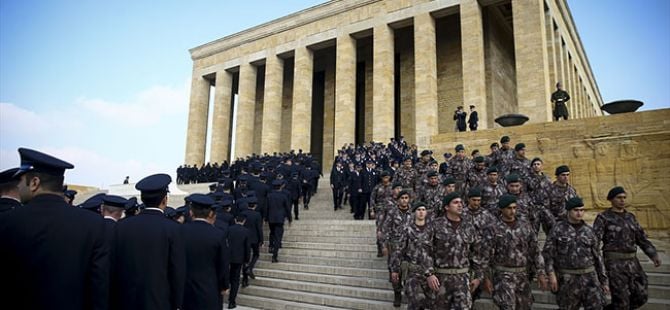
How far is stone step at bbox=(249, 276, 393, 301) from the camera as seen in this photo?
6.27 metres

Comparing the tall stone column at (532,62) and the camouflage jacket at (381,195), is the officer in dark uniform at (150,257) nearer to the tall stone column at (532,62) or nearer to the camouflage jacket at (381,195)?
the camouflage jacket at (381,195)

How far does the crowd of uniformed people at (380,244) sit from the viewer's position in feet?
7.66

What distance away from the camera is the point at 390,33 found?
20.8 metres

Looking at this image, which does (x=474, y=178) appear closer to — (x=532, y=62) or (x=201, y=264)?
(x=201, y=264)

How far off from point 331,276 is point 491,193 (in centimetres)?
311

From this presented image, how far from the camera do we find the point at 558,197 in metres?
6.57

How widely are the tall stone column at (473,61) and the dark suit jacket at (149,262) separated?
1571 cm

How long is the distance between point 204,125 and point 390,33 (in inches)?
588

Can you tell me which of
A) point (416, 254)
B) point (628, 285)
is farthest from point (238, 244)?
point (628, 285)

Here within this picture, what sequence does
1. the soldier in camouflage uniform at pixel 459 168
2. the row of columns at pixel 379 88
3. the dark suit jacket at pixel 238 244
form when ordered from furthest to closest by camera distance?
the row of columns at pixel 379 88 → the soldier in camouflage uniform at pixel 459 168 → the dark suit jacket at pixel 238 244

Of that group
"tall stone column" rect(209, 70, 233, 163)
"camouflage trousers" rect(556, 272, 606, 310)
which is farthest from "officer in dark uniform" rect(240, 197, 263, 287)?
"tall stone column" rect(209, 70, 233, 163)

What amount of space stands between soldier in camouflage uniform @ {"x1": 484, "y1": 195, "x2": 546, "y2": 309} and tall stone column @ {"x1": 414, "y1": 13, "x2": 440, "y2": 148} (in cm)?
1342

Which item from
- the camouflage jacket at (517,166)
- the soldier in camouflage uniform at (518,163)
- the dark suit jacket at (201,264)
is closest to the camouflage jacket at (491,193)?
the camouflage jacket at (517,166)

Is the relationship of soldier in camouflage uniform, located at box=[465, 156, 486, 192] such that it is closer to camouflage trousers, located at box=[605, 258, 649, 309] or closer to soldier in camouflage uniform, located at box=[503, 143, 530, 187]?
soldier in camouflage uniform, located at box=[503, 143, 530, 187]
